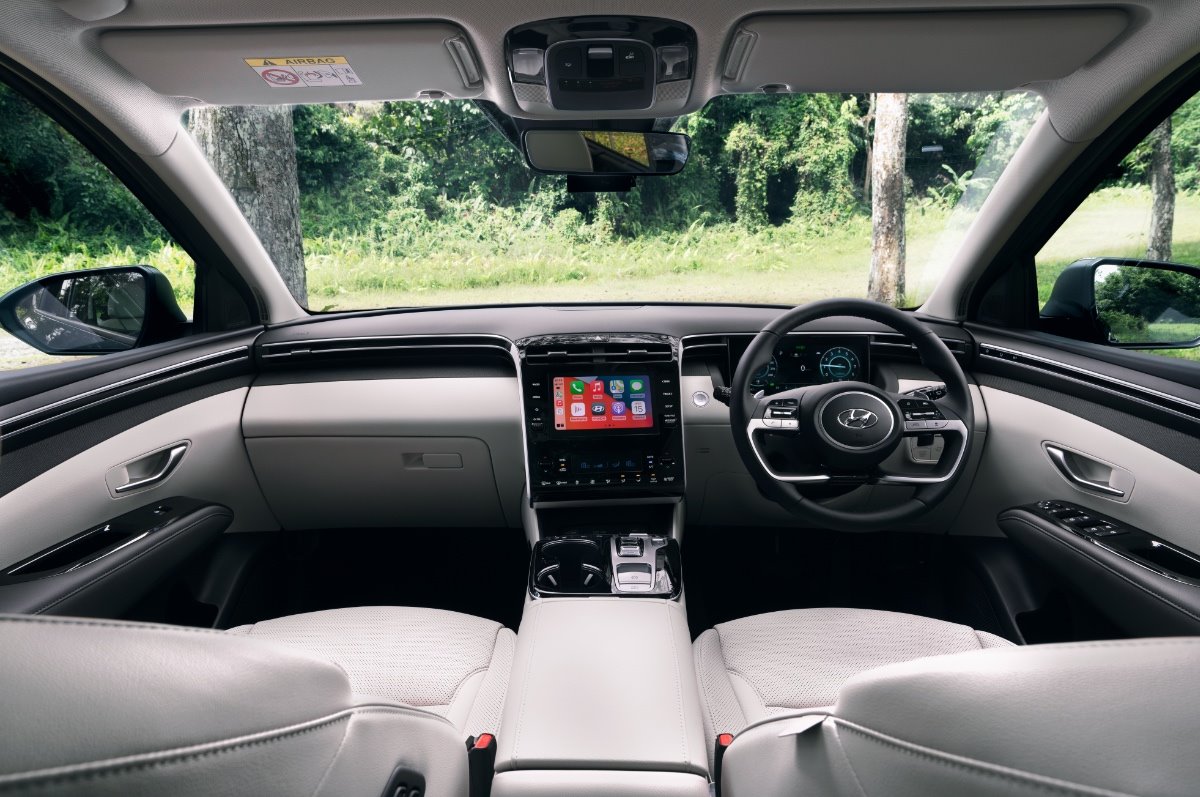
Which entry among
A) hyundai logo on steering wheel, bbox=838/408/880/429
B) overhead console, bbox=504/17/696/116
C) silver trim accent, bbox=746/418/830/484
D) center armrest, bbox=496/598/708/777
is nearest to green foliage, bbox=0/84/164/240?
overhead console, bbox=504/17/696/116

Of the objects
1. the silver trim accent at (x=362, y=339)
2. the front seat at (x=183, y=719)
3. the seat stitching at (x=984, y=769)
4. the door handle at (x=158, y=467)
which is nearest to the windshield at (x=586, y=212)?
the silver trim accent at (x=362, y=339)

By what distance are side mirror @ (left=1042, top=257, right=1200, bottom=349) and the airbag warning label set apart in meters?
2.57

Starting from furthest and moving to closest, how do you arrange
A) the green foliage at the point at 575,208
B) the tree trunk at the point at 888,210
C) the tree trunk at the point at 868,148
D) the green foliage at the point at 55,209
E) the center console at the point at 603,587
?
the tree trunk at the point at 888,210 → the green foliage at the point at 575,208 → the tree trunk at the point at 868,148 → the green foliage at the point at 55,209 → the center console at the point at 603,587

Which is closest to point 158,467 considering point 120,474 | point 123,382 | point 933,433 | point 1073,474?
point 120,474

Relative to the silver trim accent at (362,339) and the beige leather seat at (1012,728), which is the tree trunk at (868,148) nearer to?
the silver trim accent at (362,339)

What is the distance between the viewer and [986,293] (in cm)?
282

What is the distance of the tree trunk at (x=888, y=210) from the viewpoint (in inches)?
120

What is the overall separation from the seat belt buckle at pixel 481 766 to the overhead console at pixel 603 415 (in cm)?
108

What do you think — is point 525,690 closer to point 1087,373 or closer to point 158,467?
point 158,467

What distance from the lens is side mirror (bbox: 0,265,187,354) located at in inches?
89.1

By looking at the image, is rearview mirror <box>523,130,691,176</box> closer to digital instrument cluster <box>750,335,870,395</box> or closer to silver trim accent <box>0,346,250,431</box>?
digital instrument cluster <box>750,335,870,395</box>

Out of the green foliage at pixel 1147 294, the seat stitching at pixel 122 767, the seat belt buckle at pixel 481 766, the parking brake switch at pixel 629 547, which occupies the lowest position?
the seat belt buckle at pixel 481 766

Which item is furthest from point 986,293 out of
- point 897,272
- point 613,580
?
point 613,580

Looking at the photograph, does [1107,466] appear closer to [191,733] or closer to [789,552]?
[789,552]
